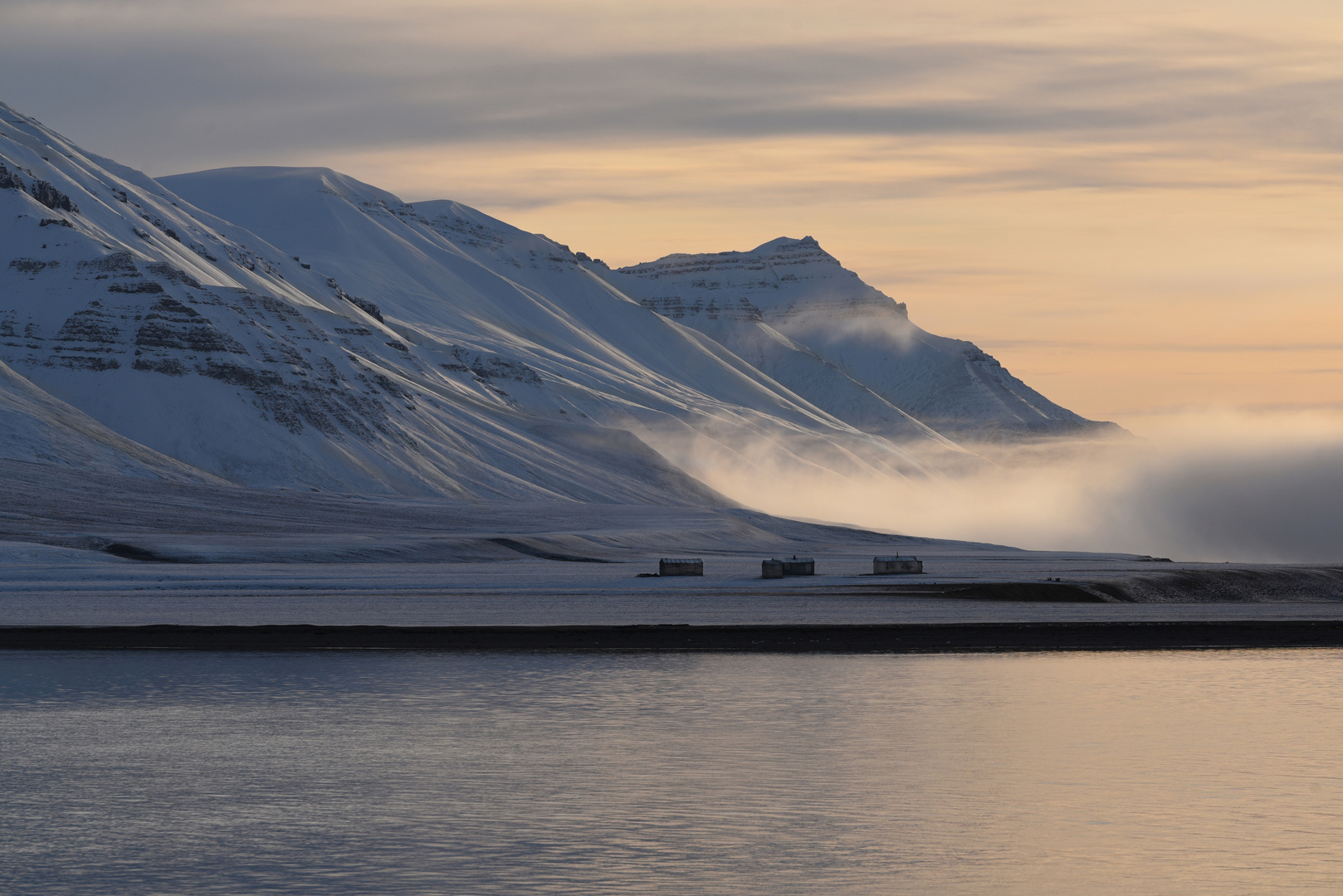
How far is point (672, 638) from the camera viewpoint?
53.2 m

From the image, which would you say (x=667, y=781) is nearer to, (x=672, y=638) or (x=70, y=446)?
(x=672, y=638)

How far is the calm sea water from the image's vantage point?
22.2m

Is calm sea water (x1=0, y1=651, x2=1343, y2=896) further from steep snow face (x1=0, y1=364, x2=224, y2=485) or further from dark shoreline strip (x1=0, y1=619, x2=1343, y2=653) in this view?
steep snow face (x1=0, y1=364, x2=224, y2=485)

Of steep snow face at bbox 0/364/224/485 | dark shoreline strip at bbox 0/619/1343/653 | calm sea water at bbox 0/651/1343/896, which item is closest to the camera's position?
calm sea water at bbox 0/651/1343/896

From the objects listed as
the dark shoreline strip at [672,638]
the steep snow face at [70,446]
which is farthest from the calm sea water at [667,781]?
the steep snow face at [70,446]

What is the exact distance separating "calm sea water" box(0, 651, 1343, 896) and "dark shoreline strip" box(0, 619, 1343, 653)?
6.28m

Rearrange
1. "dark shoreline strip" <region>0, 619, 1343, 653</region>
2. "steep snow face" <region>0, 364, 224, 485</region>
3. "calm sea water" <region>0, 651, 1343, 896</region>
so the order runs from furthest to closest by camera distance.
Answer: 1. "steep snow face" <region>0, 364, 224, 485</region>
2. "dark shoreline strip" <region>0, 619, 1343, 653</region>
3. "calm sea water" <region>0, 651, 1343, 896</region>

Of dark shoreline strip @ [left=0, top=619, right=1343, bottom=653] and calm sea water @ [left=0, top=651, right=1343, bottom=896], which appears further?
dark shoreline strip @ [left=0, top=619, right=1343, bottom=653]

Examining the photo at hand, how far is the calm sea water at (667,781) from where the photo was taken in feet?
73.0

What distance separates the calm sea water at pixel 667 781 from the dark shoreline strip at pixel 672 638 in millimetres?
6283

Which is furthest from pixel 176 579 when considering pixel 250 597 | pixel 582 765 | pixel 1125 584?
pixel 582 765

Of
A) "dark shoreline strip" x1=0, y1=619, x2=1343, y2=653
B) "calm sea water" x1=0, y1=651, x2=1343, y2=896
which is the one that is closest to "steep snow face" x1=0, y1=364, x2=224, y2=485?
"dark shoreline strip" x1=0, y1=619, x2=1343, y2=653

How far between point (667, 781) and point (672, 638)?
2489 centimetres

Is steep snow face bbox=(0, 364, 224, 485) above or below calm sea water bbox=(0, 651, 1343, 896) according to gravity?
above
